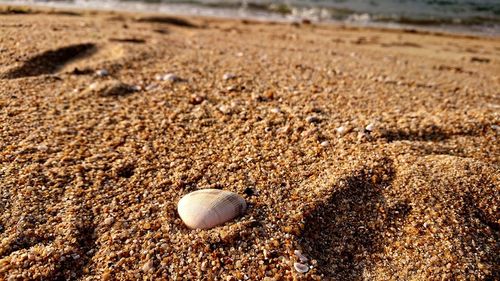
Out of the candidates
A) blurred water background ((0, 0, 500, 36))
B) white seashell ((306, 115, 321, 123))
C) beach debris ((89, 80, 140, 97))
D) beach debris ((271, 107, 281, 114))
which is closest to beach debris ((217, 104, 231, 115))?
beach debris ((271, 107, 281, 114))

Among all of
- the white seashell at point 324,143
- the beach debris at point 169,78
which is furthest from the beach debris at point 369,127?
the beach debris at point 169,78

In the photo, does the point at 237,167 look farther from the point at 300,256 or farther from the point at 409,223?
the point at 409,223

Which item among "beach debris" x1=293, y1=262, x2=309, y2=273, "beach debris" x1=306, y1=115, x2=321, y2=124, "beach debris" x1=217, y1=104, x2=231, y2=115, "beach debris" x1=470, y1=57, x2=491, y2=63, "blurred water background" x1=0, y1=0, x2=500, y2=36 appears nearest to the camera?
"beach debris" x1=293, y1=262, x2=309, y2=273

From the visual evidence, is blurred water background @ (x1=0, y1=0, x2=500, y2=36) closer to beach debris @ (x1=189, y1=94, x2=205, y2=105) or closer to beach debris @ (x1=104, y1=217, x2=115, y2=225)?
beach debris @ (x1=189, y1=94, x2=205, y2=105)

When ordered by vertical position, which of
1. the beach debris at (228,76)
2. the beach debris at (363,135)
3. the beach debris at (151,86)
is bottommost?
the beach debris at (363,135)

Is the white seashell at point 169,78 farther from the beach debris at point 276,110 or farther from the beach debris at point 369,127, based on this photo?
the beach debris at point 369,127

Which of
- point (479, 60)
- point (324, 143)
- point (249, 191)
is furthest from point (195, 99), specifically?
point (479, 60)
